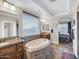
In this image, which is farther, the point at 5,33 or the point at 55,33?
the point at 55,33

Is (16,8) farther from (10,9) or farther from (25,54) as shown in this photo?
(25,54)

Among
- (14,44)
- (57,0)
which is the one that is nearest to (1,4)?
(14,44)

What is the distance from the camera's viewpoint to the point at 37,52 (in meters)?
4.03

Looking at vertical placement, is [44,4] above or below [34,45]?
above

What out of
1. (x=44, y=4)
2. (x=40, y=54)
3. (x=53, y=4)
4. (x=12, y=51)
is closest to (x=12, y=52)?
(x=12, y=51)

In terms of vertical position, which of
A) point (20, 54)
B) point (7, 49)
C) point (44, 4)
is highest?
point (44, 4)

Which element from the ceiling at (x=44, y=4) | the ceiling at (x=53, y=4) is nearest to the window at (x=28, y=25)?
the ceiling at (x=44, y=4)

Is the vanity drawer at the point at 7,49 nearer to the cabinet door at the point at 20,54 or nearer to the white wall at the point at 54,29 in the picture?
the cabinet door at the point at 20,54

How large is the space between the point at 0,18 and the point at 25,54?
1.59 metres

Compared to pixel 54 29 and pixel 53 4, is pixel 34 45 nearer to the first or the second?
pixel 53 4

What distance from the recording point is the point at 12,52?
10.3 ft

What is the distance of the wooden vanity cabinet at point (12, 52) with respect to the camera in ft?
8.96

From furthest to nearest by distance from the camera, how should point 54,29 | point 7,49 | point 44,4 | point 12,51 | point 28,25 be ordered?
point 54,29
point 28,25
point 44,4
point 12,51
point 7,49

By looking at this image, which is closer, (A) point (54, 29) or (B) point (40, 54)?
(B) point (40, 54)
